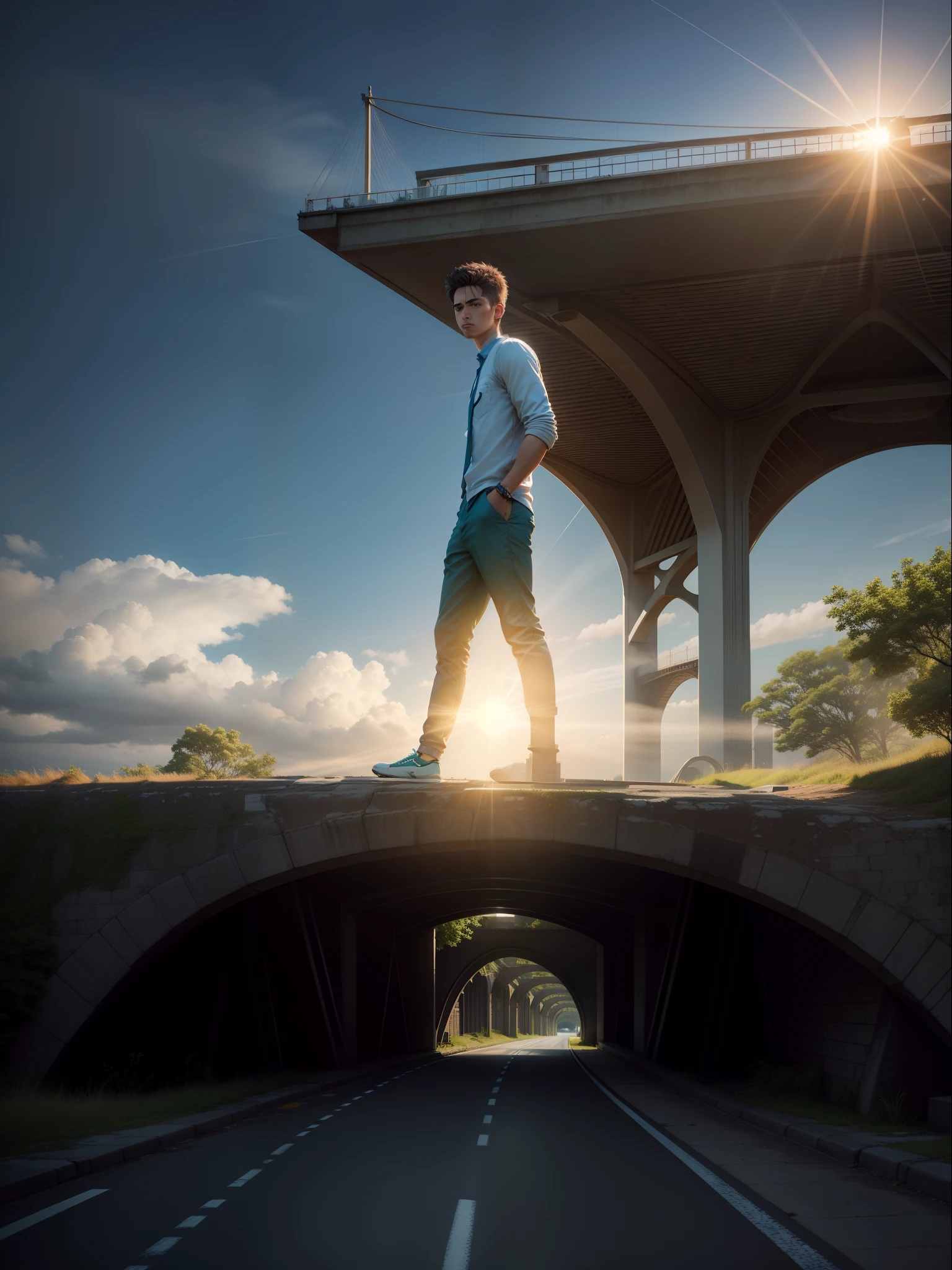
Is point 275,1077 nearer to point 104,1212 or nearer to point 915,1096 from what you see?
point 915,1096

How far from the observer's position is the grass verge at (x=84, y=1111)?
10.4m

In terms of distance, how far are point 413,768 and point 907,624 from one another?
1369 cm

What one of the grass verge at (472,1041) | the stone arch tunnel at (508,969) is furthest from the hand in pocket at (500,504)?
the stone arch tunnel at (508,969)

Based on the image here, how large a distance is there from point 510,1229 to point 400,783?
8.48 m

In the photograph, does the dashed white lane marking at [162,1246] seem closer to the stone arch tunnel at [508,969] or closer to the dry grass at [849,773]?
the dry grass at [849,773]

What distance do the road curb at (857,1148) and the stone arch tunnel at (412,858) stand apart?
1327 mm

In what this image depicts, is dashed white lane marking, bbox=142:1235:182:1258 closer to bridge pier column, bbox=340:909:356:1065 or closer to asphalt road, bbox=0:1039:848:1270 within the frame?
asphalt road, bbox=0:1039:848:1270

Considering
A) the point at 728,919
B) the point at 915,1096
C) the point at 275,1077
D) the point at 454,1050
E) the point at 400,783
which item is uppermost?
the point at 400,783

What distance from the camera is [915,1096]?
1362 cm

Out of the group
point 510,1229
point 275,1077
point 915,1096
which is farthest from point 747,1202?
point 275,1077

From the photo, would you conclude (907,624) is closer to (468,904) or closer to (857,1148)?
(857,1148)

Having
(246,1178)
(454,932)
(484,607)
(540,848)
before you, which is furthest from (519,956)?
(484,607)

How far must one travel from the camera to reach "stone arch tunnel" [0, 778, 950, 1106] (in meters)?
13.4

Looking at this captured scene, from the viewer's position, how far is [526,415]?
8711mm
